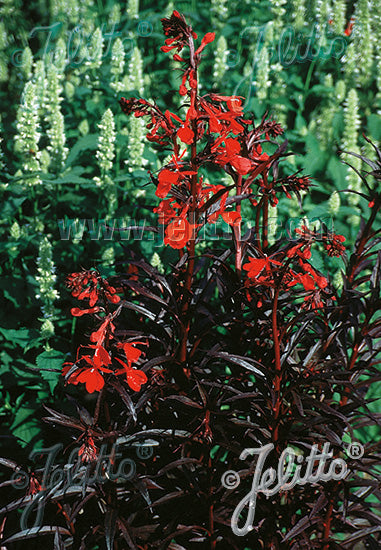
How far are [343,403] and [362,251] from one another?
0.45m

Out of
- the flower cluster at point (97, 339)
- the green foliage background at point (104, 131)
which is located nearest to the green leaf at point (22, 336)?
the green foliage background at point (104, 131)

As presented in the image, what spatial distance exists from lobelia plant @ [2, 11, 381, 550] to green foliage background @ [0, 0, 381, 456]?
0.42m

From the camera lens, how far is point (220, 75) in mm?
3514

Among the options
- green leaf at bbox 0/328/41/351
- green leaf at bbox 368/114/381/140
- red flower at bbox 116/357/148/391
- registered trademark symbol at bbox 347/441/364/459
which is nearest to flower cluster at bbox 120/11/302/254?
red flower at bbox 116/357/148/391

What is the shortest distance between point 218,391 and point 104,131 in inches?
56.7

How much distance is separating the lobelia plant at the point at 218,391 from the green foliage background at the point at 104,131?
1.37ft

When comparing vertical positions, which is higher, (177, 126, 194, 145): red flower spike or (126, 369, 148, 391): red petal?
(177, 126, 194, 145): red flower spike

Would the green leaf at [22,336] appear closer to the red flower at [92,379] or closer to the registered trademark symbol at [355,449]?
the red flower at [92,379]

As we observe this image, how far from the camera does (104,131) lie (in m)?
2.58

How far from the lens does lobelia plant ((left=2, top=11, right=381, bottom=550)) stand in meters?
1.40

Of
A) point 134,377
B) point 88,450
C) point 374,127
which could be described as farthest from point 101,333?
point 374,127

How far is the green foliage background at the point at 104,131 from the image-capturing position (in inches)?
95.0

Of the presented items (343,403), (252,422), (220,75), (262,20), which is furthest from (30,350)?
(262,20)

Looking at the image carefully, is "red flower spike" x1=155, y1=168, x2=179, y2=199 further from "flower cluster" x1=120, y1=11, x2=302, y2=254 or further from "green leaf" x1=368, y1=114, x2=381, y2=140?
"green leaf" x1=368, y1=114, x2=381, y2=140
